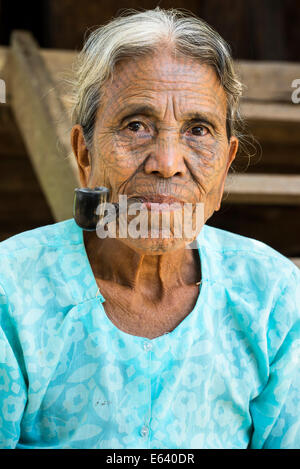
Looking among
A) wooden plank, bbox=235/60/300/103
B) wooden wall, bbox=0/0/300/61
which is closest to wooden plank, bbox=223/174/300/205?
wooden plank, bbox=235/60/300/103

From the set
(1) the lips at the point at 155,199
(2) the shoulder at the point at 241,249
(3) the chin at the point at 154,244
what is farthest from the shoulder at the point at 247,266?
(1) the lips at the point at 155,199

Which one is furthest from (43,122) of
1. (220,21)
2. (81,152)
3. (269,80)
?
(220,21)

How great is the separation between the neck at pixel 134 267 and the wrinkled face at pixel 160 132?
0.14 metres

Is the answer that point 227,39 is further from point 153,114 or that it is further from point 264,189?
point 153,114

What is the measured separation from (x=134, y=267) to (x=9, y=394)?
514 mm

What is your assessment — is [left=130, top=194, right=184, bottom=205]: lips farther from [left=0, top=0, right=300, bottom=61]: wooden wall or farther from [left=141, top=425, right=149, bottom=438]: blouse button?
[left=0, top=0, right=300, bottom=61]: wooden wall

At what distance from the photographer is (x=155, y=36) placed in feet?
5.60

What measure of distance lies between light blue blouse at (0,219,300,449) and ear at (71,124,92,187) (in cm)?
18

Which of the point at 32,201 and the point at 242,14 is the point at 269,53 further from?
the point at 32,201

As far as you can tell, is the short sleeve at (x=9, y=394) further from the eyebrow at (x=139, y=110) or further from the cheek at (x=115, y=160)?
the eyebrow at (x=139, y=110)

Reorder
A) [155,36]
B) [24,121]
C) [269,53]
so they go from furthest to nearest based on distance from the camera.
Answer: [269,53] → [24,121] → [155,36]

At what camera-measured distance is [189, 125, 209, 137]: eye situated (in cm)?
176

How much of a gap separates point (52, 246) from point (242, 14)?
375cm

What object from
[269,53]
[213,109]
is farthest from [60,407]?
[269,53]
